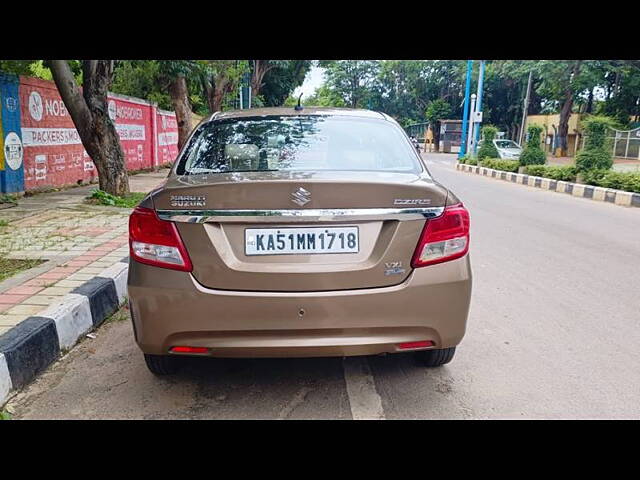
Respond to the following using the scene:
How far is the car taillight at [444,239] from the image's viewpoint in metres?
2.65

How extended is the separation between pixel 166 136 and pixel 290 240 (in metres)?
18.8

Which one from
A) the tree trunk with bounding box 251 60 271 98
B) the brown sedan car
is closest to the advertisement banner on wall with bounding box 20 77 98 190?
the brown sedan car

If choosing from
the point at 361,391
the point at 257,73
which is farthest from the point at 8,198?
the point at 257,73

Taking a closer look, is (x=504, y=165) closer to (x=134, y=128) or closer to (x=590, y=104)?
(x=134, y=128)

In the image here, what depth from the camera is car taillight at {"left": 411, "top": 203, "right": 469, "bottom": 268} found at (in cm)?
265

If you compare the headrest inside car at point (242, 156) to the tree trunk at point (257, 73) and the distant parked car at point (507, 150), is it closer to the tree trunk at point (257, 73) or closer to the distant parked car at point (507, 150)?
the distant parked car at point (507, 150)

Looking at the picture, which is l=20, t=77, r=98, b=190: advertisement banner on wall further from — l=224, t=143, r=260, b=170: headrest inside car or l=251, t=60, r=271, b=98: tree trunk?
l=251, t=60, r=271, b=98: tree trunk

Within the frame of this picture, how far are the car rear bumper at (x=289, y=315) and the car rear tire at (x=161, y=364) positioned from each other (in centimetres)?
36

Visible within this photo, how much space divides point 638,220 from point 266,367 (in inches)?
335

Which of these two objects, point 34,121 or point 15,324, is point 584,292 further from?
point 34,121

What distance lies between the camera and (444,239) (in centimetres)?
270
